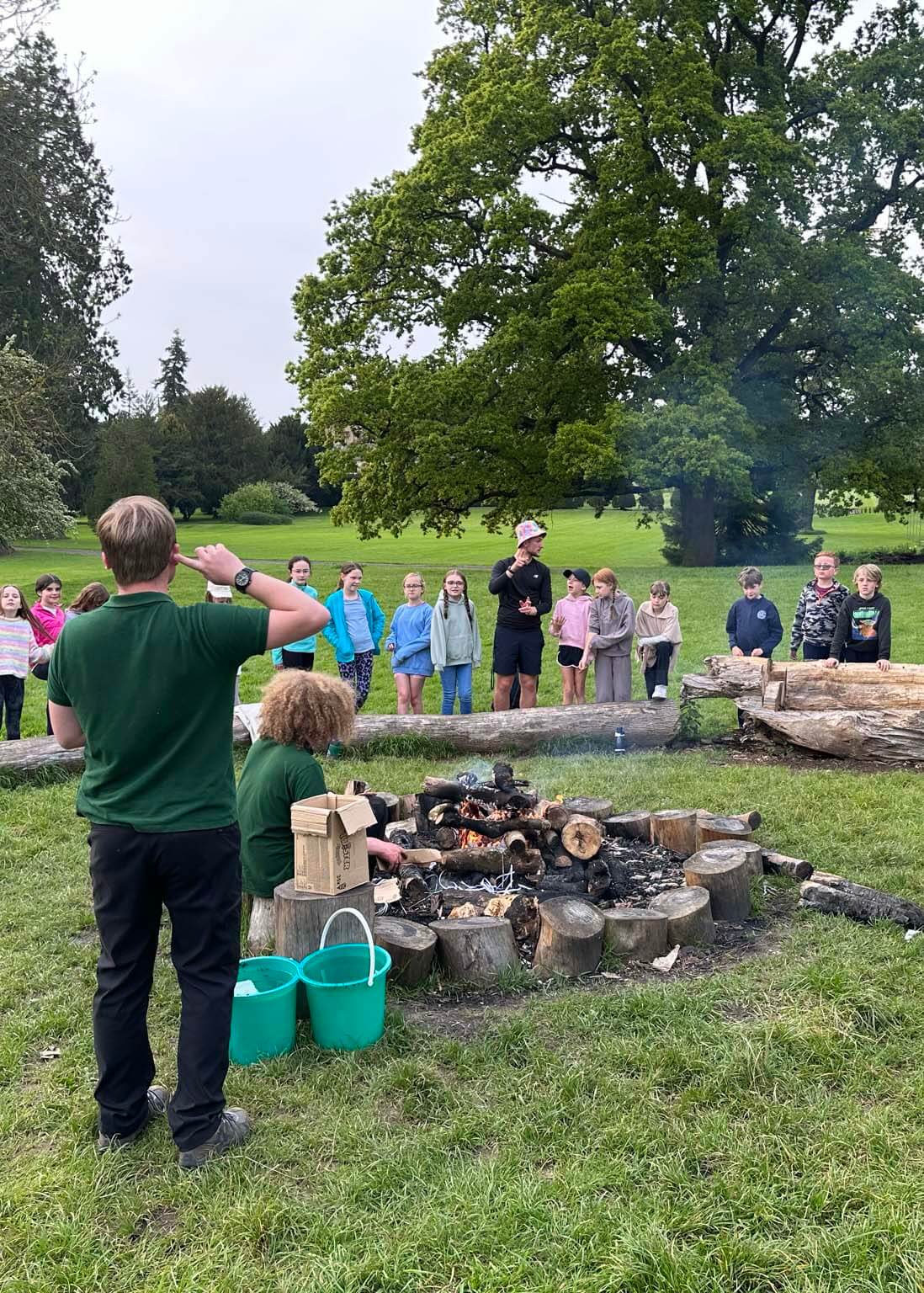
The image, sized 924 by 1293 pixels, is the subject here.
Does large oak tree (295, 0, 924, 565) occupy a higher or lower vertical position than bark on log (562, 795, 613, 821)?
higher

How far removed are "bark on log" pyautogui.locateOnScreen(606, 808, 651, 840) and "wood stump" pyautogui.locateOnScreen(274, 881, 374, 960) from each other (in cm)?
232

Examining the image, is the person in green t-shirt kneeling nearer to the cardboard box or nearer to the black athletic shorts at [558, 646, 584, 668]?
the cardboard box

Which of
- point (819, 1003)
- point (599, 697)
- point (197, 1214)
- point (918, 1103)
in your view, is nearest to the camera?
point (197, 1214)

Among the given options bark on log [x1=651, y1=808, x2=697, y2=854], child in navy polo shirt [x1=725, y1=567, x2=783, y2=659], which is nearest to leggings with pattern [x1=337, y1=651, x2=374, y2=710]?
child in navy polo shirt [x1=725, y1=567, x2=783, y2=659]

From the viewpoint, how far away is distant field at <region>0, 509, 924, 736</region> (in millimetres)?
12844

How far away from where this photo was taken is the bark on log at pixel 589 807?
19.8 feet

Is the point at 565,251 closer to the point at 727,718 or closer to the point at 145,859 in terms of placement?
the point at 727,718

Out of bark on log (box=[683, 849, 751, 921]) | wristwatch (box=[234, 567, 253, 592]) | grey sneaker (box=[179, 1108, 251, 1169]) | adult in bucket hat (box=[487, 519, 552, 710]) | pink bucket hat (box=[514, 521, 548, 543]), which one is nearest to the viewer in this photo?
wristwatch (box=[234, 567, 253, 592])

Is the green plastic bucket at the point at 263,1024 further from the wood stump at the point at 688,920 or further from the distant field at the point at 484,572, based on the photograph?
the distant field at the point at 484,572

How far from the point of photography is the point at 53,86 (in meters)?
25.5

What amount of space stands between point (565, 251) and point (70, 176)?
14.2 m

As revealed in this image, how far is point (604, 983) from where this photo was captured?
4.41 meters

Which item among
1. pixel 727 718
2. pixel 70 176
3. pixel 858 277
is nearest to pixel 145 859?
pixel 727 718

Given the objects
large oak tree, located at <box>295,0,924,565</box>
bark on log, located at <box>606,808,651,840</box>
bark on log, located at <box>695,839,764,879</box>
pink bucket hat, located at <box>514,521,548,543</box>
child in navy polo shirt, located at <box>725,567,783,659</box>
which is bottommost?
bark on log, located at <box>606,808,651,840</box>
